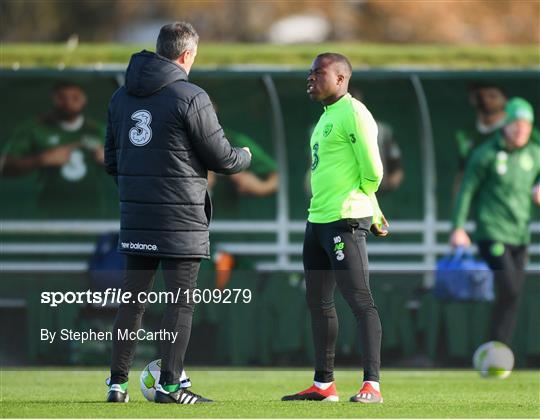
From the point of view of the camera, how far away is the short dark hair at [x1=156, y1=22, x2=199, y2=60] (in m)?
8.16

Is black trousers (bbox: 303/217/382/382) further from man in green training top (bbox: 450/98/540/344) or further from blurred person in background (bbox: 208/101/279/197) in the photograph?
blurred person in background (bbox: 208/101/279/197)

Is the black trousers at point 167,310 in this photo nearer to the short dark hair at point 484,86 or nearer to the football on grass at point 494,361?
the football on grass at point 494,361

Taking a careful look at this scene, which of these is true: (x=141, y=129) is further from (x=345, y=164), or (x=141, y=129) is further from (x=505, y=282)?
(x=505, y=282)

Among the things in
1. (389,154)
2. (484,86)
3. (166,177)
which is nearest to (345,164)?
(166,177)

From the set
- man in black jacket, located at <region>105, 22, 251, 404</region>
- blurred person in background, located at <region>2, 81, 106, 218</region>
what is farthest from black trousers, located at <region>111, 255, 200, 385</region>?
blurred person in background, located at <region>2, 81, 106, 218</region>

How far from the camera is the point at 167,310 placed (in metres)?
8.23

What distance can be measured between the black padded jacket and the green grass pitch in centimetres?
88

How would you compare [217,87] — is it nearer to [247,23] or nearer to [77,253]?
[77,253]

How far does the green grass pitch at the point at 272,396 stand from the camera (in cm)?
796

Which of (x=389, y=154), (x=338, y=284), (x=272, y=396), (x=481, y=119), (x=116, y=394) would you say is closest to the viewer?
(x=116, y=394)

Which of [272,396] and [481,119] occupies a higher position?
[481,119]

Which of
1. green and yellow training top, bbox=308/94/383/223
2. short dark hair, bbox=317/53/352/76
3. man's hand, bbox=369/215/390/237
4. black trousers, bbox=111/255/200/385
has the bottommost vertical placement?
black trousers, bbox=111/255/200/385

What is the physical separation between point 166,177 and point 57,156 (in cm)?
691

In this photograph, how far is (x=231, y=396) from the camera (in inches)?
376
